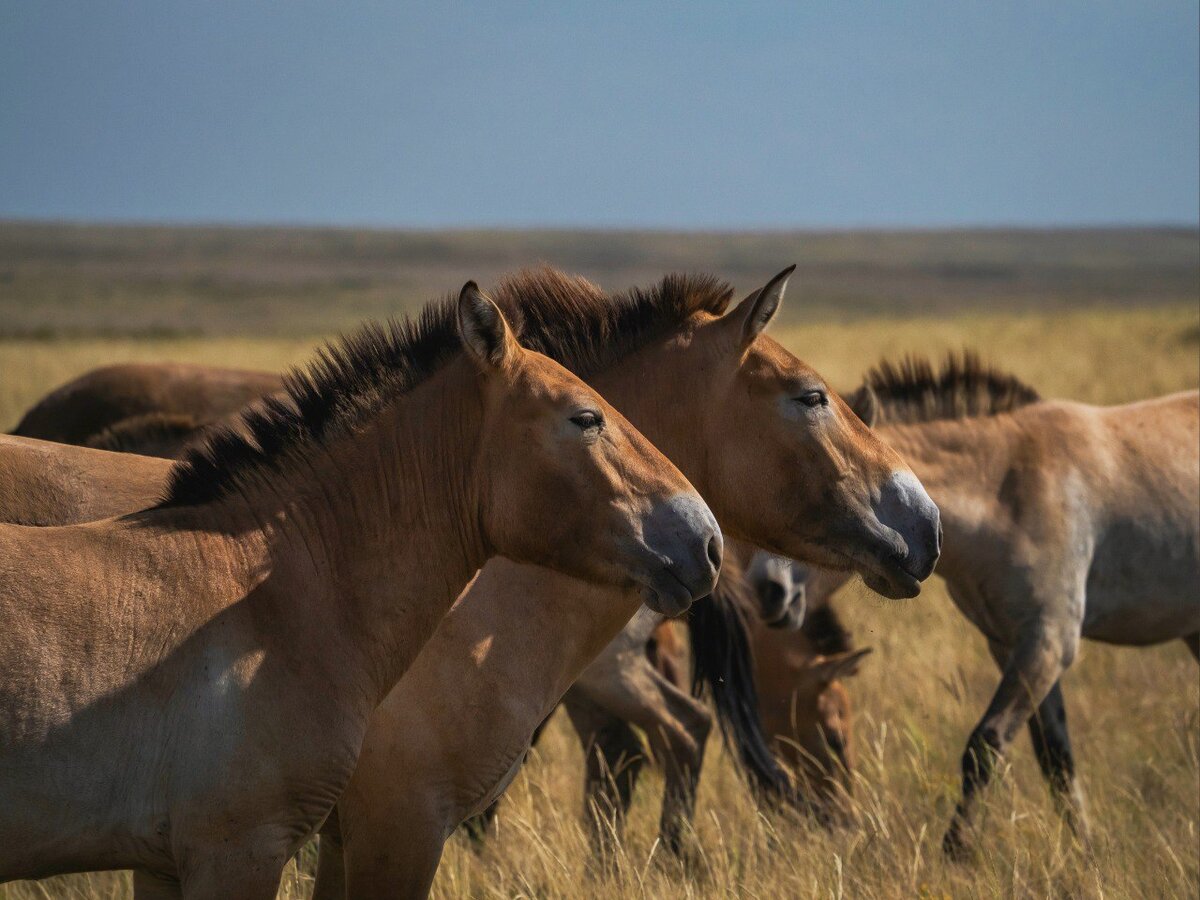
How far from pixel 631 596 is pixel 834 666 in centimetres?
254

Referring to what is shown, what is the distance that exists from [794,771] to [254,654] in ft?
12.3

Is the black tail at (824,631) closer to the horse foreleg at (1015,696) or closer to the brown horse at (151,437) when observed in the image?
the horse foreleg at (1015,696)

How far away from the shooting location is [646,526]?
304cm

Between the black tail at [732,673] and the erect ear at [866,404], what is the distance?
0.91 metres

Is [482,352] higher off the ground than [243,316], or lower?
higher

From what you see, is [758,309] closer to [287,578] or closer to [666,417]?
[666,417]

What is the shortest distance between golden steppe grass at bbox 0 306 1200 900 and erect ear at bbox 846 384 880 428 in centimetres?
91

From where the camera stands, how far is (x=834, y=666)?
6.03 metres

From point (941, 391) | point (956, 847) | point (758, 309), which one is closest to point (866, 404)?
point (941, 391)

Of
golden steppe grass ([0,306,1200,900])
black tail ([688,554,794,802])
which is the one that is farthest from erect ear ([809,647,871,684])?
black tail ([688,554,794,802])

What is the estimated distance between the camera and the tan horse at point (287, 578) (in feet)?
8.82

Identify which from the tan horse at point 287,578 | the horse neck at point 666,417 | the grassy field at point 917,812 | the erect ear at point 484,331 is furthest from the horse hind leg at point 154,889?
the horse neck at point 666,417

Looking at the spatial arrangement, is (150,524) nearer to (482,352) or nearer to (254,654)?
(254,654)

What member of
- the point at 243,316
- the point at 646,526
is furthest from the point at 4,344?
the point at 243,316
